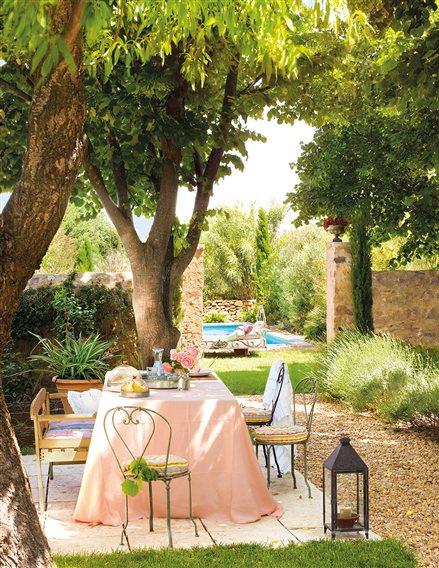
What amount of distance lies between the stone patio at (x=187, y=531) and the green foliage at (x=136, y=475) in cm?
35

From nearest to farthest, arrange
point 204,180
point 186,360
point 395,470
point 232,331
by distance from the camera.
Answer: point 186,360
point 395,470
point 204,180
point 232,331

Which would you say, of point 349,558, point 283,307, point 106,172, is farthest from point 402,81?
point 283,307

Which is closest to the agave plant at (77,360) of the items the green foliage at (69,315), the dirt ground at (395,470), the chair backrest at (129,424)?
the green foliage at (69,315)

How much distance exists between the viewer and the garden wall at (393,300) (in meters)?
13.7

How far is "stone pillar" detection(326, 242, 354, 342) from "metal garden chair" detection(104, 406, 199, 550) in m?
8.06

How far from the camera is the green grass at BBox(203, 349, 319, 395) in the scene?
1319 cm

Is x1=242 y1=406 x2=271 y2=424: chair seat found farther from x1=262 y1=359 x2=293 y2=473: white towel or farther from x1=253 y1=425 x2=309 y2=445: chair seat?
x1=253 y1=425 x2=309 y2=445: chair seat

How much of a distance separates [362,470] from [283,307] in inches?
795

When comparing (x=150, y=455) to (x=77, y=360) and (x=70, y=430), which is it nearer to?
(x=70, y=430)

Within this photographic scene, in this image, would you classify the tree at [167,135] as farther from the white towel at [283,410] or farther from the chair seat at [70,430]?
the chair seat at [70,430]

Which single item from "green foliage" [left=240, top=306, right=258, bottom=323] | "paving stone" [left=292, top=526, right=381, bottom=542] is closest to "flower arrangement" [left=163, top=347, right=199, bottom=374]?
"paving stone" [left=292, top=526, right=381, bottom=542]

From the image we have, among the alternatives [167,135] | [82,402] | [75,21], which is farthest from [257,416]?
[75,21]

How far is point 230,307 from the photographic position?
2728cm

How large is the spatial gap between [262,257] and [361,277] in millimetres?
13863
